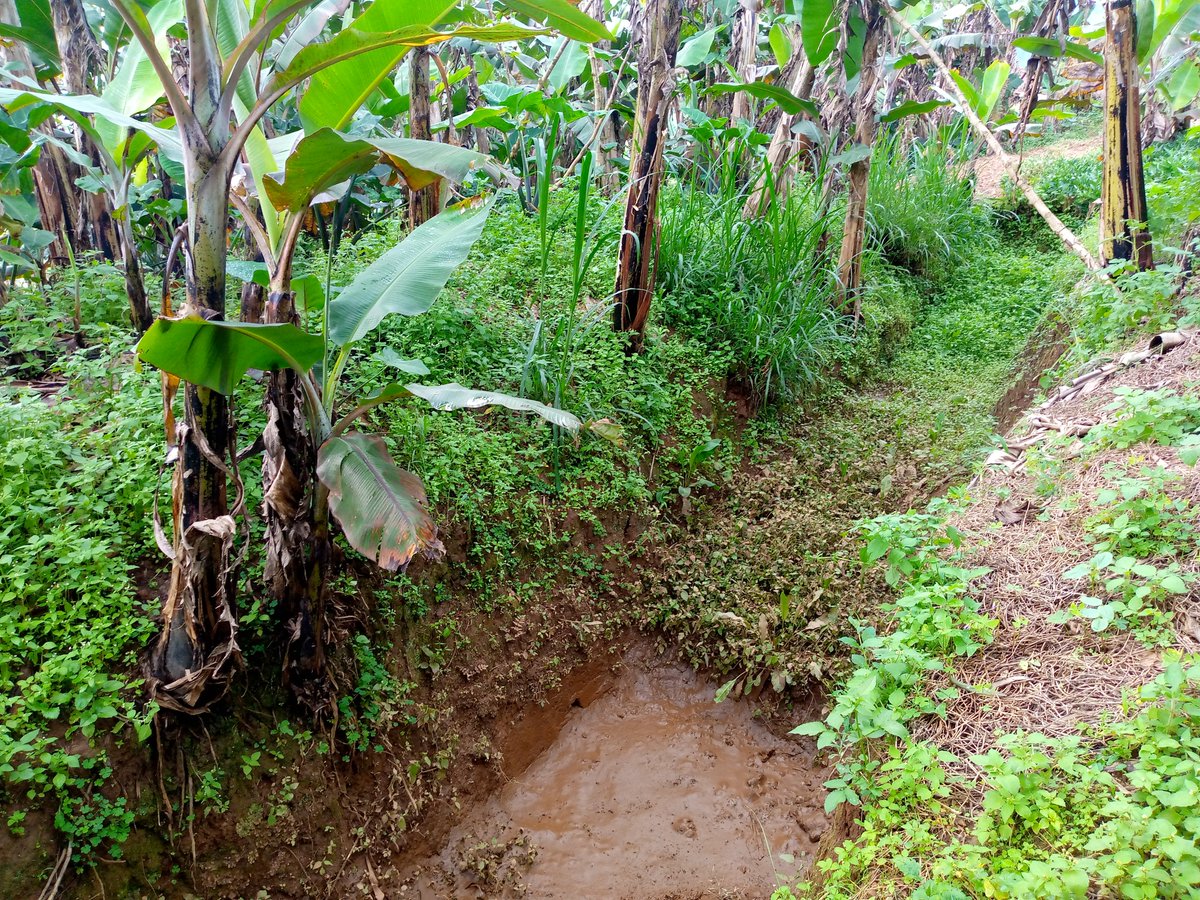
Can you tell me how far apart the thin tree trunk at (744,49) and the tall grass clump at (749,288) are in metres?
1.65

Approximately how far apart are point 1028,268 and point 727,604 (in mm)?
5940

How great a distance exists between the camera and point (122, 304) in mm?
3879

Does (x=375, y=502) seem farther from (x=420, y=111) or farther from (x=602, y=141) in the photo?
(x=602, y=141)

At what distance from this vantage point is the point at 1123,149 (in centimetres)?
438

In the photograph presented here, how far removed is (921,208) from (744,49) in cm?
249

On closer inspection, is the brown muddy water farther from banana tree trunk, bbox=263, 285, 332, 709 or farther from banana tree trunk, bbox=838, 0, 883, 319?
banana tree trunk, bbox=838, 0, 883, 319

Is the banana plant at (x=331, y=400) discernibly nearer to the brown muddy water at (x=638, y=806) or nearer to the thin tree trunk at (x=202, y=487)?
the thin tree trunk at (x=202, y=487)

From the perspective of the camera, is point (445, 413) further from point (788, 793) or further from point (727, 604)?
point (788, 793)

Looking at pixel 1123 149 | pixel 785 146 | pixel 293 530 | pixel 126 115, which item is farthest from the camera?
pixel 785 146

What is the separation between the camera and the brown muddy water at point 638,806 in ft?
8.03

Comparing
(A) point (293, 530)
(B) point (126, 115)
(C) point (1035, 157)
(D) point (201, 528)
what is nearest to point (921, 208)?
(B) point (126, 115)

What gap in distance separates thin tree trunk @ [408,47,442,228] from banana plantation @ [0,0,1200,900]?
0.03 metres

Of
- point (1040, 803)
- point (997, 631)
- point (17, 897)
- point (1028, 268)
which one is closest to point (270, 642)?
point (17, 897)

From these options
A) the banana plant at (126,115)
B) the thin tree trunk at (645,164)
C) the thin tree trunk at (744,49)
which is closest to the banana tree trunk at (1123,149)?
the thin tree trunk at (744,49)
